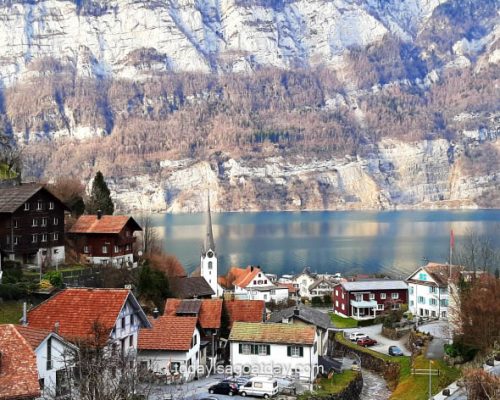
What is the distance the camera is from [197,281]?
208ft

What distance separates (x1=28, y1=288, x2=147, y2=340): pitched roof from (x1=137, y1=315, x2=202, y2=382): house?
17.4 ft

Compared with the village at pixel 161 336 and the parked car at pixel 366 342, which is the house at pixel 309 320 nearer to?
the village at pixel 161 336

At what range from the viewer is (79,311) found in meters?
29.2

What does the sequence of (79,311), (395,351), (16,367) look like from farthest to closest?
1. (395,351)
2. (79,311)
3. (16,367)

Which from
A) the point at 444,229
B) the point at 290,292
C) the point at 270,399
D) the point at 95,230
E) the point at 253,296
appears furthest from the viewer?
the point at 444,229

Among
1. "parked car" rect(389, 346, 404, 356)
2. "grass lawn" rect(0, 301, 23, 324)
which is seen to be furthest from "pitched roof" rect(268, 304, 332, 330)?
"grass lawn" rect(0, 301, 23, 324)

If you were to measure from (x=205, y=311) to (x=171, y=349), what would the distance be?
7.50 m

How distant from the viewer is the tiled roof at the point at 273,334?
36000mm

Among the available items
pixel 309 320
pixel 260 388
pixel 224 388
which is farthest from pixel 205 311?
pixel 260 388

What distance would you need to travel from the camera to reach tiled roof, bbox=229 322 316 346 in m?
36.0

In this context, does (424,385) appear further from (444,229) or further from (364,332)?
(444,229)

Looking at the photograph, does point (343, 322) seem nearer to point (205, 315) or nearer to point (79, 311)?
point (205, 315)

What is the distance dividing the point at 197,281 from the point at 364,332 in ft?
48.6

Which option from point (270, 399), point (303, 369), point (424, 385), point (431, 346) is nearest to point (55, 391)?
point (270, 399)
